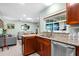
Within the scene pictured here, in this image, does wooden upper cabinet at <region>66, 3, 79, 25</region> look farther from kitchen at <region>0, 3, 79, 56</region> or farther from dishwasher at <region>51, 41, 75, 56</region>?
dishwasher at <region>51, 41, 75, 56</region>

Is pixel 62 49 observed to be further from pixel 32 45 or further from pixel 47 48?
pixel 32 45

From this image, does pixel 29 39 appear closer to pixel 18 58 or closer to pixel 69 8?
pixel 69 8

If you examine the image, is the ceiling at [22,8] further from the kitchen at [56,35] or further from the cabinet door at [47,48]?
the cabinet door at [47,48]

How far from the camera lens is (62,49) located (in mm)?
1902

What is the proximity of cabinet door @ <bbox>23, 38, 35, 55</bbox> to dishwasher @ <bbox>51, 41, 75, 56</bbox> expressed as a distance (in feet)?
4.27

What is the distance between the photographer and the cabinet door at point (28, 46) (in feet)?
11.0

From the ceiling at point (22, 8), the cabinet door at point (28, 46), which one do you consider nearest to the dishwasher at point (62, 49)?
the cabinet door at point (28, 46)

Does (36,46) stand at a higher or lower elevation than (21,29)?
lower

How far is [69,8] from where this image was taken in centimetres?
231

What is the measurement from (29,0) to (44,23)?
14.4 ft

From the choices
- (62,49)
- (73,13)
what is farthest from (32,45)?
(73,13)

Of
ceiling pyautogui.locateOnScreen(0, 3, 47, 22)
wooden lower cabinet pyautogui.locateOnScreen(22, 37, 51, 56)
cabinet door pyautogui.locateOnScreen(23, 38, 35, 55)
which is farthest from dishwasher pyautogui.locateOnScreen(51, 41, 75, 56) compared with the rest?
ceiling pyautogui.locateOnScreen(0, 3, 47, 22)

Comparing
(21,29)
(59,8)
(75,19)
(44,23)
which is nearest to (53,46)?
(75,19)

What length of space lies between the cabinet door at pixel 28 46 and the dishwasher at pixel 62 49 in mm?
1302
